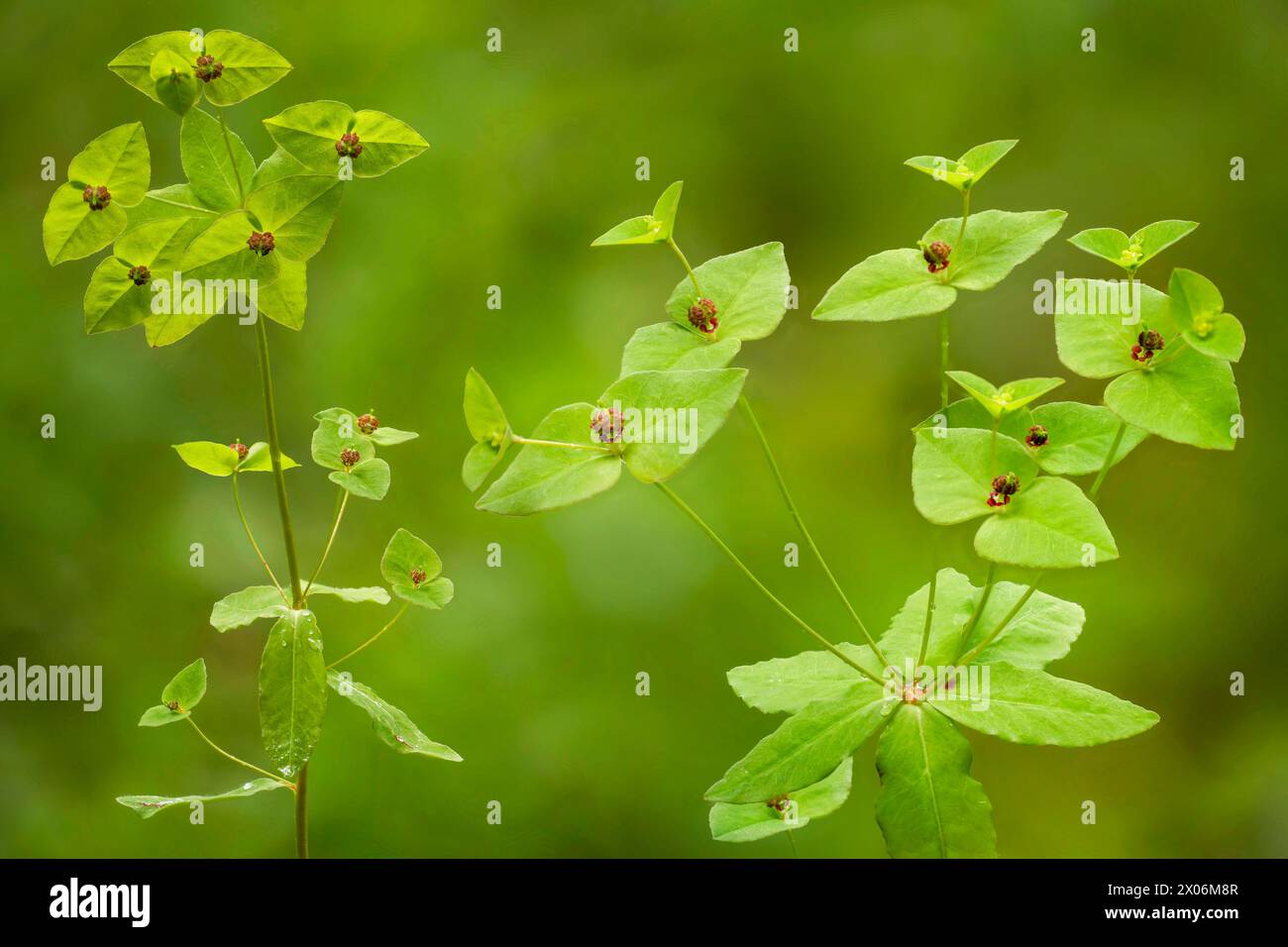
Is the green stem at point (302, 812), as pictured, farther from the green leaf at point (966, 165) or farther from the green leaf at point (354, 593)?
the green leaf at point (966, 165)

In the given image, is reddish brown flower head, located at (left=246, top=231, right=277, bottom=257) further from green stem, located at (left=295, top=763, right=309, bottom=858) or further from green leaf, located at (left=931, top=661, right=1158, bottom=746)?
green leaf, located at (left=931, top=661, right=1158, bottom=746)

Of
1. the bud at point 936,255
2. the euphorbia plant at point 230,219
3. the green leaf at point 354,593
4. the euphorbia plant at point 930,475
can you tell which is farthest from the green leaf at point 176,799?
the bud at point 936,255

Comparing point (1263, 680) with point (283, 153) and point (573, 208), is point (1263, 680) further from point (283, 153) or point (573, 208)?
point (283, 153)

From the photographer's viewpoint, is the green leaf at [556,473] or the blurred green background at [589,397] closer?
the green leaf at [556,473]

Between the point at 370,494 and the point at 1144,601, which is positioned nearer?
the point at 370,494

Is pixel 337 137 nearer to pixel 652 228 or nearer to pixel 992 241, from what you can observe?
pixel 652 228

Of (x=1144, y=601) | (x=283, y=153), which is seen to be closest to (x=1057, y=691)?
(x=283, y=153)
